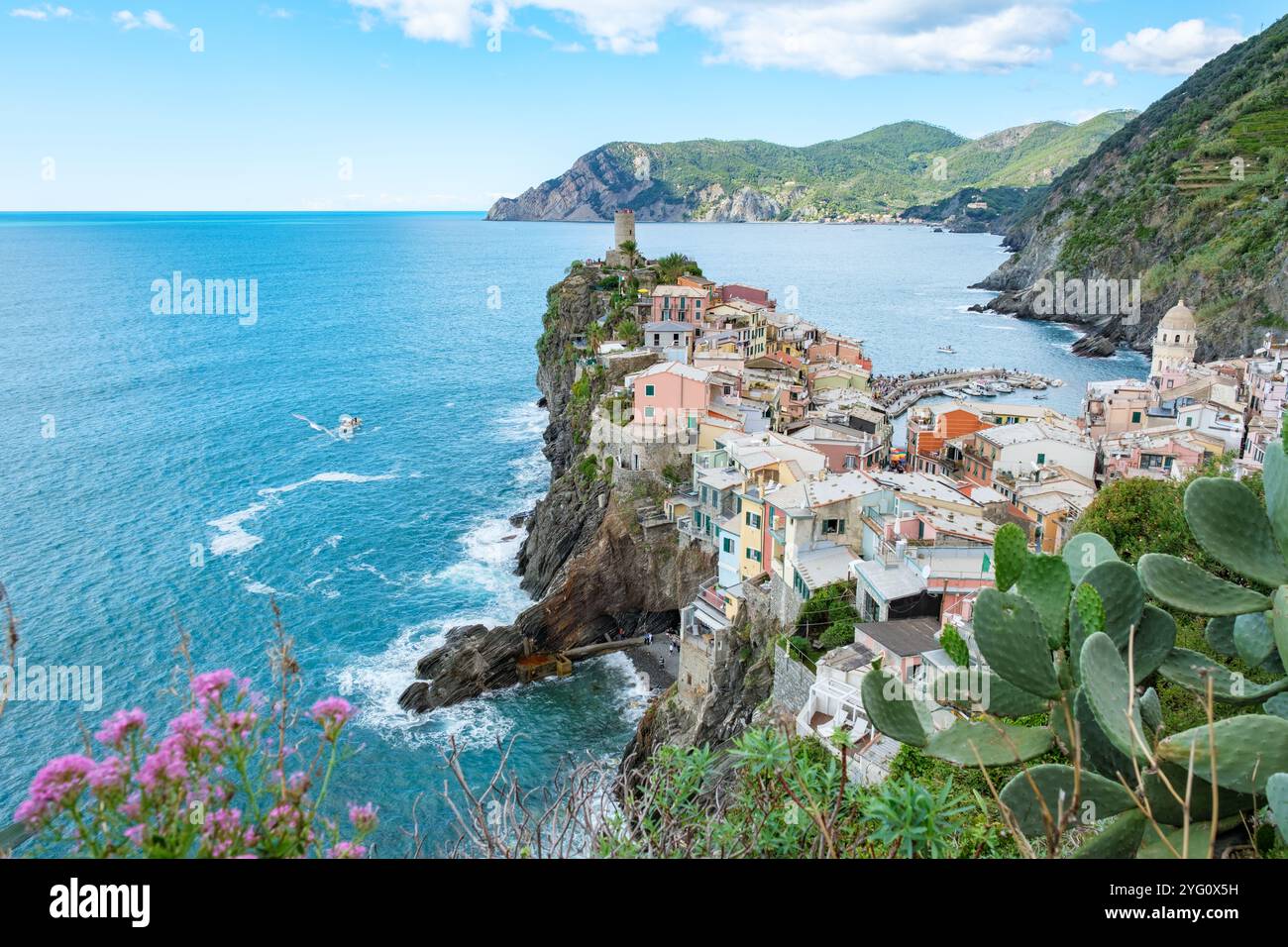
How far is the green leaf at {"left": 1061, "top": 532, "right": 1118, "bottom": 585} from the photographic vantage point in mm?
6199

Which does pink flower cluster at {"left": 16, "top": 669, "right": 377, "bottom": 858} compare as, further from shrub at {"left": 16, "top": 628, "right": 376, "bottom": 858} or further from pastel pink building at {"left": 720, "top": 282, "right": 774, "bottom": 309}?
pastel pink building at {"left": 720, "top": 282, "right": 774, "bottom": 309}

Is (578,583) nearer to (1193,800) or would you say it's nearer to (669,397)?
(669,397)

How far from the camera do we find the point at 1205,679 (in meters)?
5.34

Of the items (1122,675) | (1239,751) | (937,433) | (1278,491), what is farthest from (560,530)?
(1239,751)

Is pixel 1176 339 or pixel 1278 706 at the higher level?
pixel 1176 339

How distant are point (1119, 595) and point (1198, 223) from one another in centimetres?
10048

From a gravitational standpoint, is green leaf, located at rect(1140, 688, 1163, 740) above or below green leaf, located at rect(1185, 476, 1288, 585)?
below

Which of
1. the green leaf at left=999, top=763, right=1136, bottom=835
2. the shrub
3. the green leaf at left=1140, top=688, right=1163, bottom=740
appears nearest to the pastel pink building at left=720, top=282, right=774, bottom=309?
the green leaf at left=1140, top=688, right=1163, bottom=740

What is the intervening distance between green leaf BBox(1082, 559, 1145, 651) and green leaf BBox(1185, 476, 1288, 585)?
20.3 inches

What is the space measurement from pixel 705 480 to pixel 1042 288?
291ft

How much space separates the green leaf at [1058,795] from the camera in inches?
166

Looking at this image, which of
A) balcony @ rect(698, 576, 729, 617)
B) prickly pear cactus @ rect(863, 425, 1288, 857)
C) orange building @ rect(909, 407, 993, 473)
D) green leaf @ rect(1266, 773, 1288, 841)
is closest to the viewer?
green leaf @ rect(1266, 773, 1288, 841)
